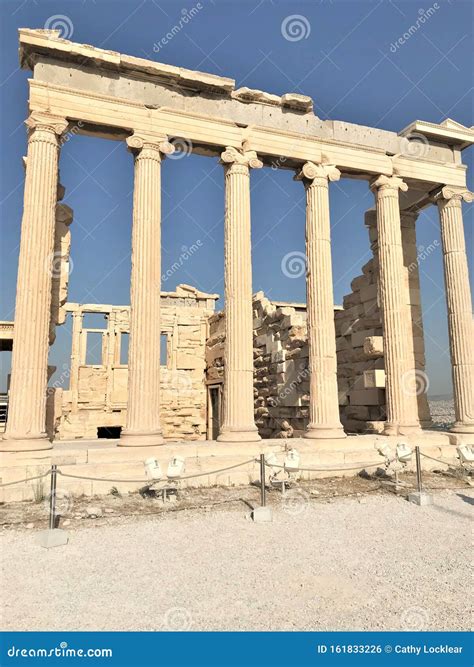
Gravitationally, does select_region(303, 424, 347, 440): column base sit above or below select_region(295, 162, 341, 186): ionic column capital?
below

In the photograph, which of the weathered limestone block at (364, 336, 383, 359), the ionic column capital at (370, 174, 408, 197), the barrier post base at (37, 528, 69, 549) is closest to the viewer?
the barrier post base at (37, 528, 69, 549)

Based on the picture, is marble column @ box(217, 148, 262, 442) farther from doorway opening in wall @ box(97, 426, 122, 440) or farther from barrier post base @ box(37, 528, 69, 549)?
doorway opening in wall @ box(97, 426, 122, 440)

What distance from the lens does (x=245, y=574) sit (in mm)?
5539

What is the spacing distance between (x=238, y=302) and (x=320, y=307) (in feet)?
8.28

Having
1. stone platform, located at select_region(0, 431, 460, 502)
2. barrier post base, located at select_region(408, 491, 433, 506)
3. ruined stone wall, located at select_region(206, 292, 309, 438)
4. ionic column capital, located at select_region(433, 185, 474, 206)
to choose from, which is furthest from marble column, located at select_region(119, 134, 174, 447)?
ionic column capital, located at select_region(433, 185, 474, 206)

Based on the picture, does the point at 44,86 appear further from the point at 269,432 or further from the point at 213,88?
the point at 269,432

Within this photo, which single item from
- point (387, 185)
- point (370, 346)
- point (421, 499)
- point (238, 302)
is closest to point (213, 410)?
point (370, 346)

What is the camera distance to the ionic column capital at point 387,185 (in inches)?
606

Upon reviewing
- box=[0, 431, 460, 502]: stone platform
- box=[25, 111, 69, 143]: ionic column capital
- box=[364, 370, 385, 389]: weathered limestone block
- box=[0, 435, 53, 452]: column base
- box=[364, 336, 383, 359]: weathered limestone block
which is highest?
box=[25, 111, 69, 143]: ionic column capital

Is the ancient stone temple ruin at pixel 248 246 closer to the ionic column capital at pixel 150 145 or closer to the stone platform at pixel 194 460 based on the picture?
the ionic column capital at pixel 150 145

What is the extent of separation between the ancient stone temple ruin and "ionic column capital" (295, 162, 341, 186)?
0.04 m

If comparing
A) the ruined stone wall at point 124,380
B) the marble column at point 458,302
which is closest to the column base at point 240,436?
the marble column at point 458,302

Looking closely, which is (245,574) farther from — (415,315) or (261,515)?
(415,315)

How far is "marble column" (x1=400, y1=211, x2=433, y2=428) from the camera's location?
1594cm
